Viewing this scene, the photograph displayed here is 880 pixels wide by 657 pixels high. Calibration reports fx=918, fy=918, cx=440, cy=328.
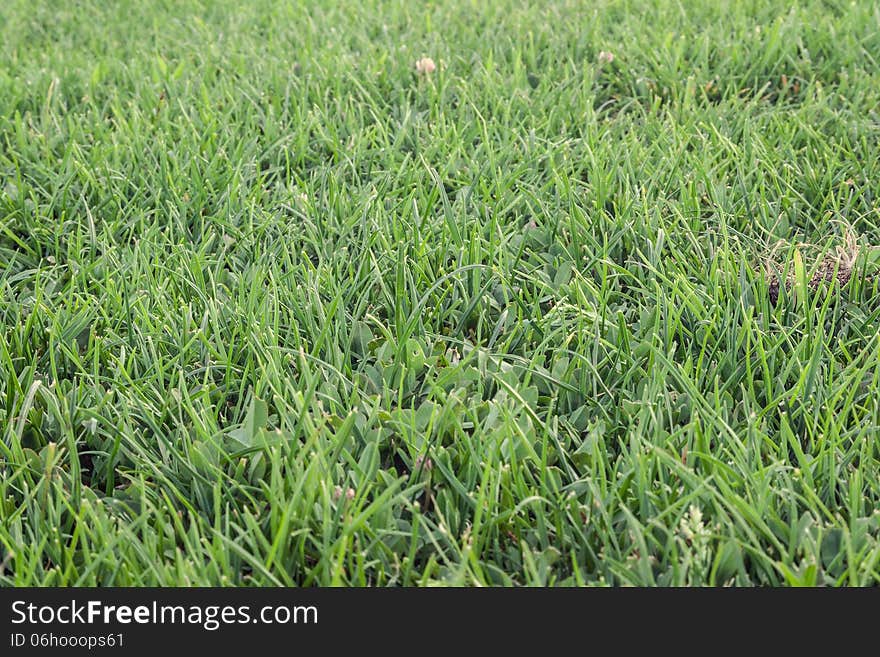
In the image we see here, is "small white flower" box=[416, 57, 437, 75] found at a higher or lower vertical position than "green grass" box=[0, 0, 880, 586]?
higher

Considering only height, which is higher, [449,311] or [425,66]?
[425,66]

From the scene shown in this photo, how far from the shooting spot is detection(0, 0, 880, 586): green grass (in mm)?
1454

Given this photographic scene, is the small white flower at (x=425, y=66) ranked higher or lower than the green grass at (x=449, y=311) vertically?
higher

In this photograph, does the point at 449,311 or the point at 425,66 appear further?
the point at 425,66

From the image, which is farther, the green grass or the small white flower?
the small white flower

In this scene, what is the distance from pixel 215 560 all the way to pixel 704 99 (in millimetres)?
2161

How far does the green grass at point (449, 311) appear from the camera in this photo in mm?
1454

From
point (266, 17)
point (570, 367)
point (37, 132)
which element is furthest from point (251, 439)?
point (266, 17)

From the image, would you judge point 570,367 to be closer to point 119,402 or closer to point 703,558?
point 703,558

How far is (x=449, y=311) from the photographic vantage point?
78.0 inches

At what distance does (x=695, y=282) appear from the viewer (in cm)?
205

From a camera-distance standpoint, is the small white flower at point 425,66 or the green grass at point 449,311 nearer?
the green grass at point 449,311
